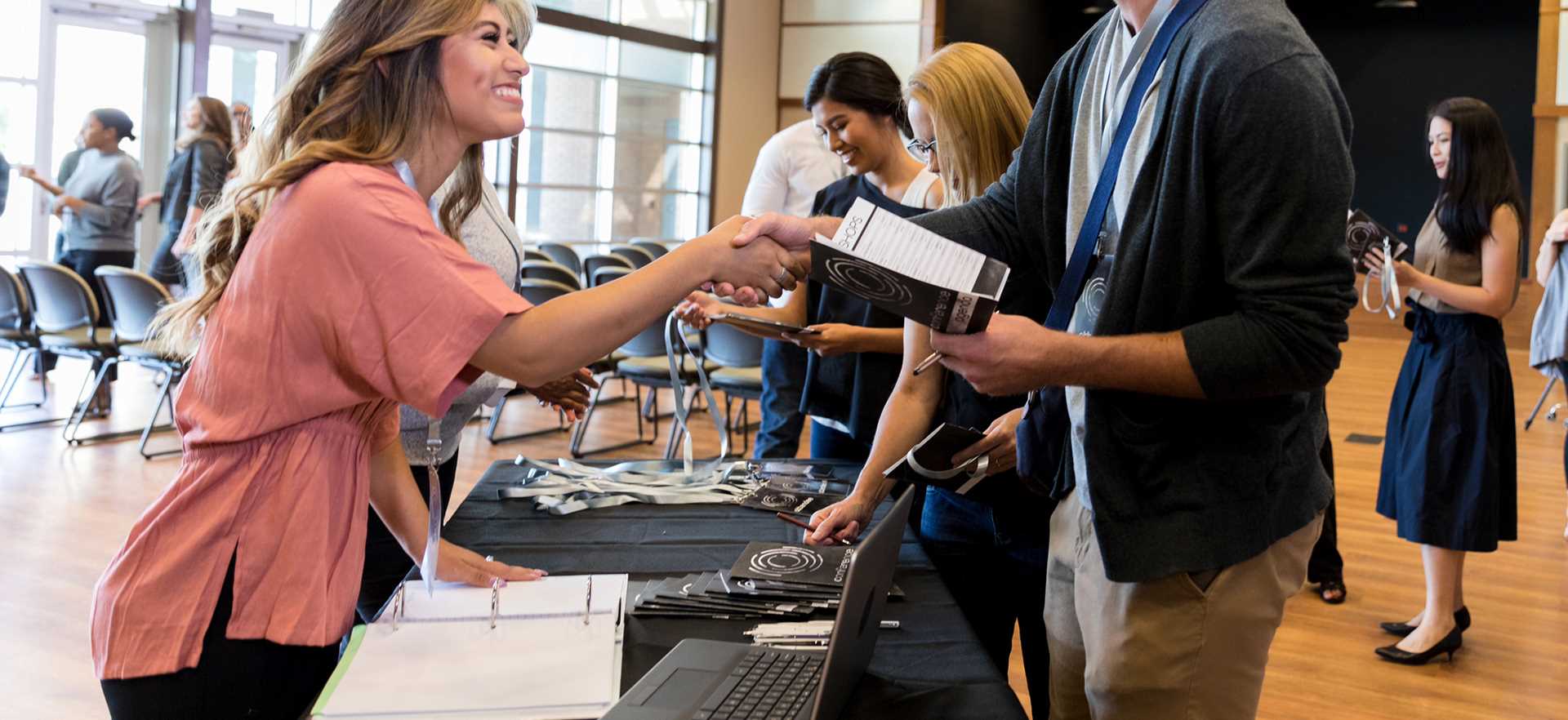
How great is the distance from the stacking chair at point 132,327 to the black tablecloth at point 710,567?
13.1ft

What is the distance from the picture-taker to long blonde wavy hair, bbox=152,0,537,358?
1.37m

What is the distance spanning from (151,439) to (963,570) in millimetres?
5269

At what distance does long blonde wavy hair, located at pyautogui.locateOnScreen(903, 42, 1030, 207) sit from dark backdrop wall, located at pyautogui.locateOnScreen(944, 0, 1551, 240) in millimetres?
10760

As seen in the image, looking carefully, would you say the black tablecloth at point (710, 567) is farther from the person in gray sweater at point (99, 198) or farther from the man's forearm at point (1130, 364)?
the person in gray sweater at point (99, 198)

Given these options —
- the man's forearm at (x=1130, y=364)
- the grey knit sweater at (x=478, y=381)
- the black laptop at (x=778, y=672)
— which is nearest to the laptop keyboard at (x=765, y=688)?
the black laptop at (x=778, y=672)

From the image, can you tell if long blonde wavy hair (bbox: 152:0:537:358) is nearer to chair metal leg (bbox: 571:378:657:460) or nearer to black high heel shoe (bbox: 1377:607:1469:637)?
black high heel shoe (bbox: 1377:607:1469:637)

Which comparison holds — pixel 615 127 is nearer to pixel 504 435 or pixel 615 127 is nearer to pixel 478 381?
pixel 504 435

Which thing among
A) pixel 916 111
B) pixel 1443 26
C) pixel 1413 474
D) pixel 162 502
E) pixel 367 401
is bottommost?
pixel 1413 474

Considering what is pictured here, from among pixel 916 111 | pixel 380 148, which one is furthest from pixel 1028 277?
pixel 380 148

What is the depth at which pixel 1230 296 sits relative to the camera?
1.32 meters

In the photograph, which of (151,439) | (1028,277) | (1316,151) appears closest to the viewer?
(1316,151)

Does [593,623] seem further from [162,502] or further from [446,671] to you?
[162,502]

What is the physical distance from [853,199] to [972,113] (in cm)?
53

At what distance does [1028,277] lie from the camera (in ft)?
6.80
